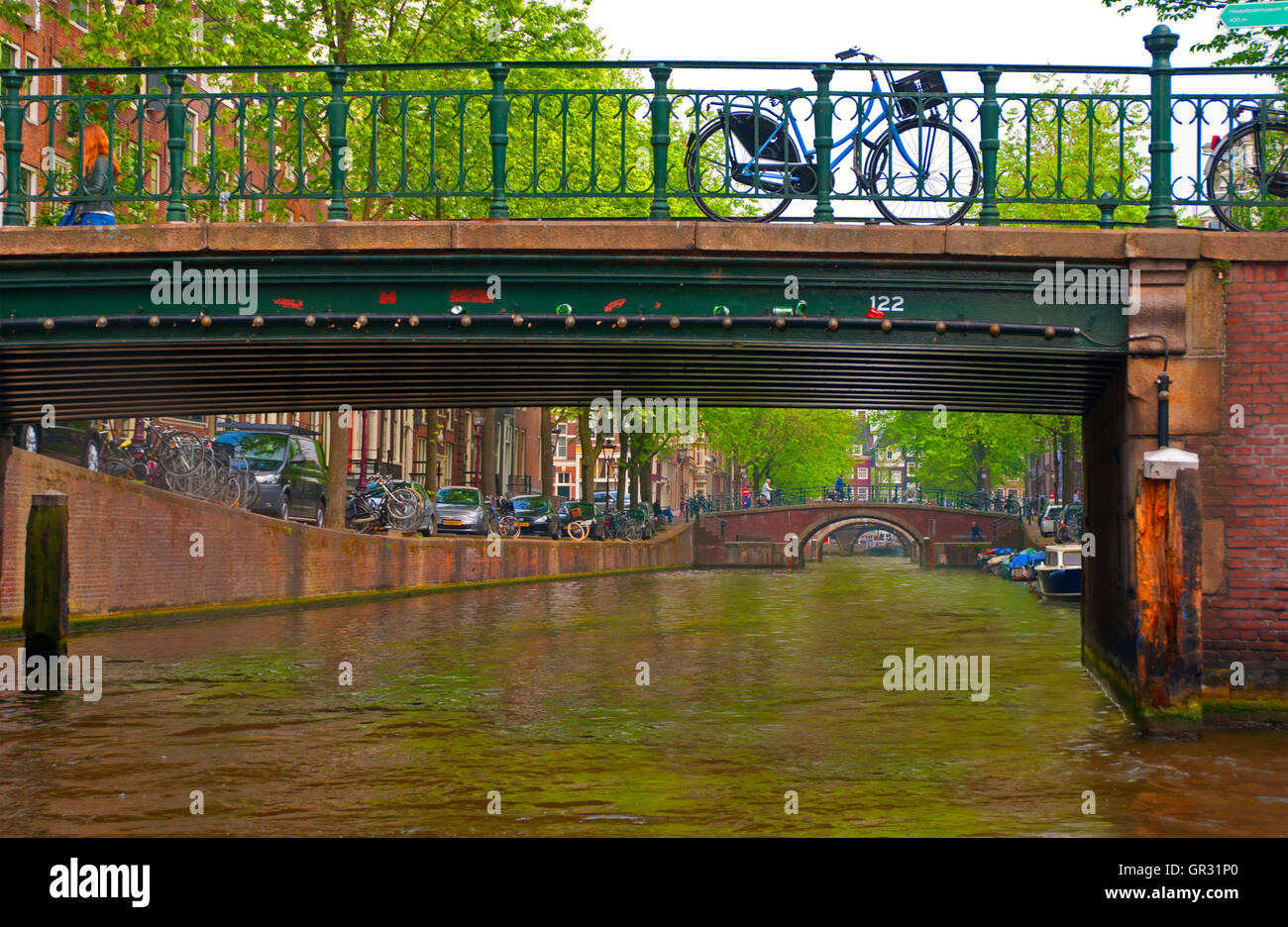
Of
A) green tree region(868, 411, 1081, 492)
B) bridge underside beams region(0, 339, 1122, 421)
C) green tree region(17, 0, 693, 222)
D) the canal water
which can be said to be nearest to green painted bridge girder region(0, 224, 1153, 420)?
bridge underside beams region(0, 339, 1122, 421)

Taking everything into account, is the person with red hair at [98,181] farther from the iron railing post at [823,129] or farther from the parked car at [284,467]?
the parked car at [284,467]

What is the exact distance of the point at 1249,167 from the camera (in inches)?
482

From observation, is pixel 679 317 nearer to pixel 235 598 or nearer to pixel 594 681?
pixel 594 681

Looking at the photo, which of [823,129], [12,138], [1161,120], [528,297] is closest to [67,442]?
[12,138]

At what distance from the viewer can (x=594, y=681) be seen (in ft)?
56.1

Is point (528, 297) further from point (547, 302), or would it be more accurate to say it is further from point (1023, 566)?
point (1023, 566)

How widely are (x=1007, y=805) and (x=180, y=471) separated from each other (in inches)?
659

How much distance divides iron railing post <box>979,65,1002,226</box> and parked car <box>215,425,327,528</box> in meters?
17.0

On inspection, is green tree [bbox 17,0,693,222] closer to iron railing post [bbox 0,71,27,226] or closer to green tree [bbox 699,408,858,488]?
iron railing post [bbox 0,71,27,226]

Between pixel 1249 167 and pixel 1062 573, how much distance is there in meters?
25.2

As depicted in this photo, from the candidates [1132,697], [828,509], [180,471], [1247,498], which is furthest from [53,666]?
[828,509]

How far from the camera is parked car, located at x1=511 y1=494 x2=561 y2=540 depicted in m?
42.8

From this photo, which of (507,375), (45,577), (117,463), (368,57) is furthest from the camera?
(368,57)
